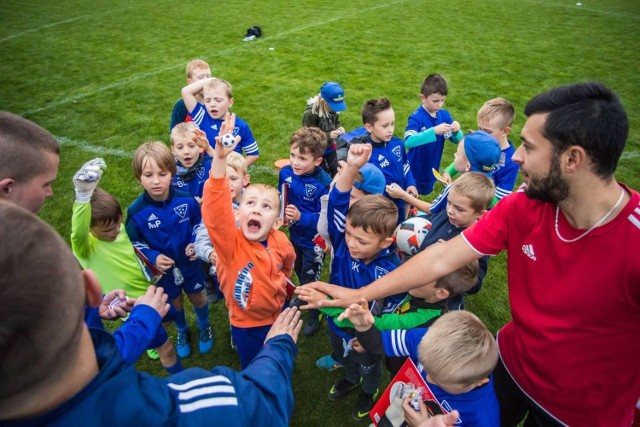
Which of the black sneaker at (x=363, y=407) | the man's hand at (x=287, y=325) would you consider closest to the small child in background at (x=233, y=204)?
the man's hand at (x=287, y=325)

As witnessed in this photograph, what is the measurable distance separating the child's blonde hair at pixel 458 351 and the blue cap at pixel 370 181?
1.63 meters

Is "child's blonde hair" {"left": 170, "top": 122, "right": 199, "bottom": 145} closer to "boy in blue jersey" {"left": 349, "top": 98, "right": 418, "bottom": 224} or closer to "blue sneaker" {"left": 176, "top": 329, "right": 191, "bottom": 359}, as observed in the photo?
"boy in blue jersey" {"left": 349, "top": 98, "right": 418, "bottom": 224}

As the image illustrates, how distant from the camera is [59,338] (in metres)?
1.03

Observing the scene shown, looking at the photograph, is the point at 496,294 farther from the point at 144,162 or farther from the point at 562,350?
the point at 144,162

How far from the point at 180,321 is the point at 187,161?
1.68 metres

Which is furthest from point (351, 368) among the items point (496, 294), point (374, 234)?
point (496, 294)

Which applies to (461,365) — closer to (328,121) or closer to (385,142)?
(385,142)

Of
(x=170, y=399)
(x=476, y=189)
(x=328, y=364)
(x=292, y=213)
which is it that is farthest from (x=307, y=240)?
(x=170, y=399)

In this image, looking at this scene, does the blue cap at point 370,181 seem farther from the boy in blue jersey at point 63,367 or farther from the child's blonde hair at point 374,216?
the boy in blue jersey at point 63,367

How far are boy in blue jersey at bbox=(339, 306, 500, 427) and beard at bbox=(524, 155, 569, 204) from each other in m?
0.77

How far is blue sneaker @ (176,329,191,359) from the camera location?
3.92 meters

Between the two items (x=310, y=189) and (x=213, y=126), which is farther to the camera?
(x=213, y=126)

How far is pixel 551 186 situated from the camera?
1.98 metres

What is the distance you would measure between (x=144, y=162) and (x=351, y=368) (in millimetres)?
2575
